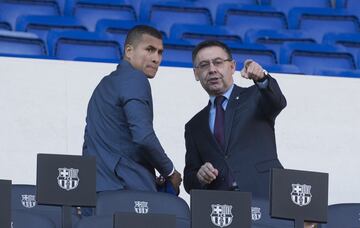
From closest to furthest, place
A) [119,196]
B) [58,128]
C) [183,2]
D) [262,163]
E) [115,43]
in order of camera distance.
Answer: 1. [119,196]
2. [262,163]
3. [58,128]
4. [115,43]
5. [183,2]

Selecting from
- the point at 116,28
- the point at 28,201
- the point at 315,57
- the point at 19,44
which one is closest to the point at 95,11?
the point at 116,28

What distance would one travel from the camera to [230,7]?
952 centimetres

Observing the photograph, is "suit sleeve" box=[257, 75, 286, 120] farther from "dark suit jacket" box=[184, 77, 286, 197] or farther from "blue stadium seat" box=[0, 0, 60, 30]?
"blue stadium seat" box=[0, 0, 60, 30]

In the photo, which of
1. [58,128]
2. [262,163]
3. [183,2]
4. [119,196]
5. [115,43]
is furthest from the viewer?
[183,2]

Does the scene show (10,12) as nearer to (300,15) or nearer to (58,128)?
(58,128)

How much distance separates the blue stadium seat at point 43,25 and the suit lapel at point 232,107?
2.39 m

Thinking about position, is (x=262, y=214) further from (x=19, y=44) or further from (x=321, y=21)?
(x=321, y=21)

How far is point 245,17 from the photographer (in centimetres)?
953

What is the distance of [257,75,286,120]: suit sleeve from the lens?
6453 mm

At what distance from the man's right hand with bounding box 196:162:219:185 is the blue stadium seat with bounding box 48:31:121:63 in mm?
2220

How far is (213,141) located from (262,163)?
27 centimetres

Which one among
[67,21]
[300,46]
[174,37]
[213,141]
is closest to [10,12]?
[67,21]

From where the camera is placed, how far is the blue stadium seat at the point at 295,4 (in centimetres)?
999

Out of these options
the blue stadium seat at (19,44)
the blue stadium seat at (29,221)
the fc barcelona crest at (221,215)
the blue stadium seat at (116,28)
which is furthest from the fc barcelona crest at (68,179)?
the blue stadium seat at (116,28)
